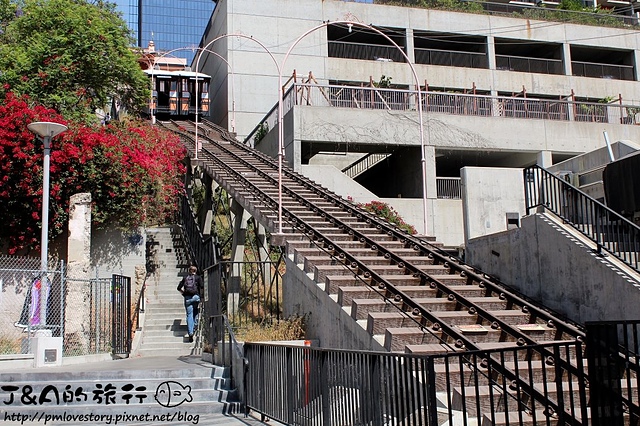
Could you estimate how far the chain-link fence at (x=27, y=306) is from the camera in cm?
1374

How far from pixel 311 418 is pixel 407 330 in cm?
230

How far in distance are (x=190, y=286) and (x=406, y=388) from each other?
10.6 metres

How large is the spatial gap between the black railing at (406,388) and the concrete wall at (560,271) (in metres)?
1.75

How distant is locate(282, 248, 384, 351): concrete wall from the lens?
33.8 feet

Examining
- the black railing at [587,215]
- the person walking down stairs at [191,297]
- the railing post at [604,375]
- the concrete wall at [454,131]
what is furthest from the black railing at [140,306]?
the railing post at [604,375]

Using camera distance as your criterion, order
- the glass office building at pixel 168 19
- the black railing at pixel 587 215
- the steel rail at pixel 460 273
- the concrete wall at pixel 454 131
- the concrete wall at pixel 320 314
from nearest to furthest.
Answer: the steel rail at pixel 460 273, the concrete wall at pixel 320 314, the black railing at pixel 587 215, the concrete wall at pixel 454 131, the glass office building at pixel 168 19

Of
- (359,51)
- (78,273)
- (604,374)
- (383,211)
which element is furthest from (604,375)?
(359,51)

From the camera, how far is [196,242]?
807 inches

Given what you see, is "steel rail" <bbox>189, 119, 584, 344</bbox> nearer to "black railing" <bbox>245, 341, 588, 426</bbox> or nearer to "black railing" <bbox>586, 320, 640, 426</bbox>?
"black railing" <bbox>245, 341, 588, 426</bbox>

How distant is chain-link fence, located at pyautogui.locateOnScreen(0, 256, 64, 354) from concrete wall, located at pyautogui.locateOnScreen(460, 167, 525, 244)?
30.8 feet

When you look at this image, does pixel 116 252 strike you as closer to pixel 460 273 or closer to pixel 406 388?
pixel 460 273

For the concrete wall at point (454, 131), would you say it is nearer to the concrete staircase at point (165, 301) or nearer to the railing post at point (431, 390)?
the concrete staircase at point (165, 301)

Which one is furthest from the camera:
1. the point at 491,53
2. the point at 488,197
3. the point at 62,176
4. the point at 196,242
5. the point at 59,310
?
the point at 491,53

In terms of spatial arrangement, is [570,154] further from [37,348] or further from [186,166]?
[37,348]
